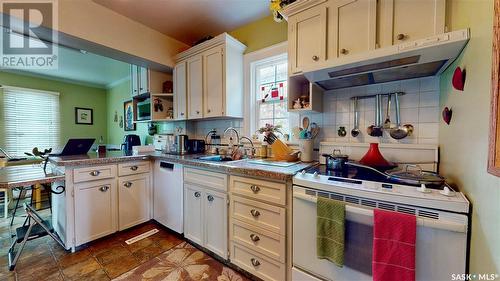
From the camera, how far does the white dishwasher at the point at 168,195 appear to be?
2150 mm

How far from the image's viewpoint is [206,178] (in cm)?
186

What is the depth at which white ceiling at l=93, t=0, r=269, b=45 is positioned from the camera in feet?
6.91

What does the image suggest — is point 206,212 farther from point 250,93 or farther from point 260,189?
point 250,93

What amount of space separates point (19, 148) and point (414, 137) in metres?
6.27

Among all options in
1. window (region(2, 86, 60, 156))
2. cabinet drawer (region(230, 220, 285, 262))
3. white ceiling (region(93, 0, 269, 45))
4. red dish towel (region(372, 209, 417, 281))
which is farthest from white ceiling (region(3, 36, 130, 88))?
red dish towel (region(372, 209, 417, 281))

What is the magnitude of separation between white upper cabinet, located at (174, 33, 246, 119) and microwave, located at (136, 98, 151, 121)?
0.89m

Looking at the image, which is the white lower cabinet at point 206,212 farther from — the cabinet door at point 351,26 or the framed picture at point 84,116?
the framed picture at point 84,116

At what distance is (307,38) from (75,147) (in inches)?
113

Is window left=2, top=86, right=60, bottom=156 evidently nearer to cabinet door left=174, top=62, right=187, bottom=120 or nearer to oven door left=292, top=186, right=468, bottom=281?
cabinet door left=174, top=62, right=187, bottom=120

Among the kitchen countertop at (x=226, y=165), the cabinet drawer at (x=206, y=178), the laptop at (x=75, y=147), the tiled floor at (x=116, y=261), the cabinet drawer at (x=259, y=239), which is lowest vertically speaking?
the tiled floor at (x=116, y=261)

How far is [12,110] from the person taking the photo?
3.79 m

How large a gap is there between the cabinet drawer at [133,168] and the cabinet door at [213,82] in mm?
994

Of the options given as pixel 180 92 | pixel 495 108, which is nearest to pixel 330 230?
pixel 495 108

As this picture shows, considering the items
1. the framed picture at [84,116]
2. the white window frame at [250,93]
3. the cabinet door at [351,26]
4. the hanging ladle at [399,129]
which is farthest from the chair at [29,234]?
the framed picture at [84,116]
